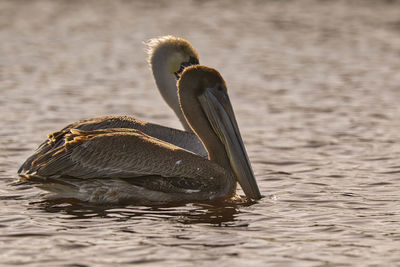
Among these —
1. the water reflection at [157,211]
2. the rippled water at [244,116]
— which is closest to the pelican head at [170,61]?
the rippled water at [244,116]

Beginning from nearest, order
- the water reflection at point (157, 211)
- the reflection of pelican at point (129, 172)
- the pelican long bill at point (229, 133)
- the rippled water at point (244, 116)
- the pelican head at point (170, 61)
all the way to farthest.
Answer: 1. the rippled water at point (244, 116)
2. the water reflection at point (157, 211)
3. the reflection of pelican at point (129, 172)
4. the pelican long bill at point (229, 133)
5. the pelican head at point (170, 61)

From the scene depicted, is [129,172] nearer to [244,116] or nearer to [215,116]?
[215,116]

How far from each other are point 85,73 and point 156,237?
24.0ft

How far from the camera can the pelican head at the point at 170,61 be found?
8.05m

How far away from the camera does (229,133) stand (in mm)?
6230

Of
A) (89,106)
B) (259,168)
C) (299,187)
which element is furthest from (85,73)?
(299,187)

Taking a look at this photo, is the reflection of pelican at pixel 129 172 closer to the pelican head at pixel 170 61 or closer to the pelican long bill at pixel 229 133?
the pelican long bill at pixel 229 133

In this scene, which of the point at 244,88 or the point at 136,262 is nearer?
the point at 136,262

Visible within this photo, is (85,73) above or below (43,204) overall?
above

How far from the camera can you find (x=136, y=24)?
17.1m

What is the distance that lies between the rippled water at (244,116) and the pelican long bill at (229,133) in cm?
19

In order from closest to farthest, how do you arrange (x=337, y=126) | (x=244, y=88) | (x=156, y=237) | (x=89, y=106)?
(x=156, y=237)
(x=337, y=126)
(x=89, y=106)
(x=244, y=88)

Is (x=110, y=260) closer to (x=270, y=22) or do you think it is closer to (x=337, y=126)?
(x=337, y=126)

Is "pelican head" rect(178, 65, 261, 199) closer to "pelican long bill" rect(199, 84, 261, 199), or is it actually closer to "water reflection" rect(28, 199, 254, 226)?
"pelican long bill" rect(199, 84, 261, 199)
